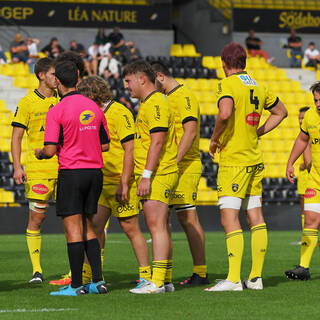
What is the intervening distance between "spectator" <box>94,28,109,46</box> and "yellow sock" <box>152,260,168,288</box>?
58.6ft

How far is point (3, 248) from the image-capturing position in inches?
515

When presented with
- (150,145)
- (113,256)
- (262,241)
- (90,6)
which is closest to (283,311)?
(262,241)

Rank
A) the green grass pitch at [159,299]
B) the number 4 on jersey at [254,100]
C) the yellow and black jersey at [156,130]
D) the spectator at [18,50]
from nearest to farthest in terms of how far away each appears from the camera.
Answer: the green grass pitch at [159,299] < the yellow and black jersey at [156,130] < the number 4 on jersey at [254,100] < the spectator at [18,50]

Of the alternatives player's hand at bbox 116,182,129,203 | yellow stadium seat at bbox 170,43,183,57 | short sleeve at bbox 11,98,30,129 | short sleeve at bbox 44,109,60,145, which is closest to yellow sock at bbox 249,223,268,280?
player's hand at bbox 116,182,129,203

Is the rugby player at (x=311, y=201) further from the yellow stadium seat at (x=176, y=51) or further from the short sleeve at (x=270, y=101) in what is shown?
the yellow stadium seat at (x=176, y=51)

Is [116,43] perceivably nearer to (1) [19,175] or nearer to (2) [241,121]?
(1) [19,175]

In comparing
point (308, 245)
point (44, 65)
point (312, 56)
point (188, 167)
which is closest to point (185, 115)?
point (188, 167)

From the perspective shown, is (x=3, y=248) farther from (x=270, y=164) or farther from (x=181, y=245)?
(x=270, y=164)

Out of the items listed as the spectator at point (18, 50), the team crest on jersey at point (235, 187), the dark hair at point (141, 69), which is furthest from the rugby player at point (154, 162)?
the spectator at point (18, 50)

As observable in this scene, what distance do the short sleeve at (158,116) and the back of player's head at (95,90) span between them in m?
0.65

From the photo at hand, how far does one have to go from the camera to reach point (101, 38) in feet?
79.8

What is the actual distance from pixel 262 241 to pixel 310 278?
1426 millimetres

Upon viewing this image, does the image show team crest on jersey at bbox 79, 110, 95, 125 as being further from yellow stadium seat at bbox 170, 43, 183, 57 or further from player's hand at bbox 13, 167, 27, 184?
yellow stadium seat at bbox 170, 43, 183, 57

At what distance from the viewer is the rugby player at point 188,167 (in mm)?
7727
